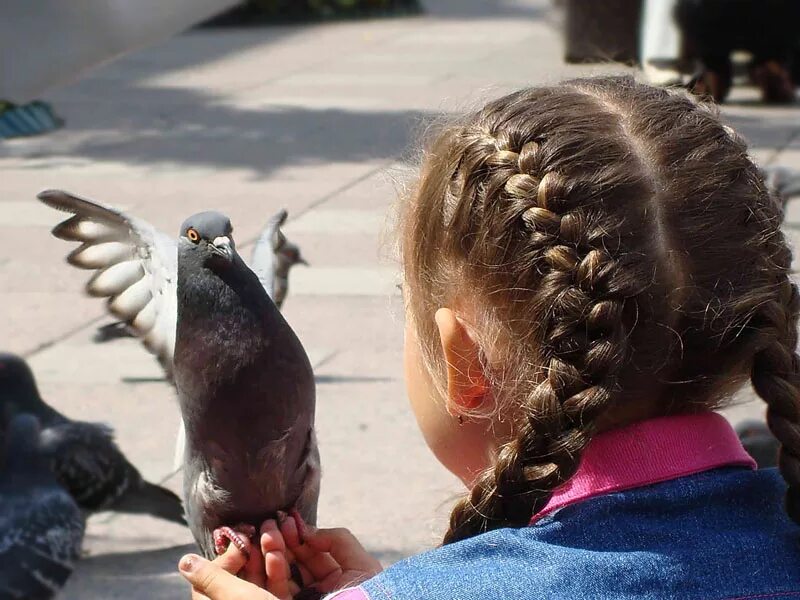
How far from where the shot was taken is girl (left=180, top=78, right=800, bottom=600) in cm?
150

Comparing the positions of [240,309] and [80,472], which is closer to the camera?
[240,309]

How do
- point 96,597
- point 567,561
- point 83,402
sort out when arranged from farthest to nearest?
point 83,402 → point 96,597 → point 567,561

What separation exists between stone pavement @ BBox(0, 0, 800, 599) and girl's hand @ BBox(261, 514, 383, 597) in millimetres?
428

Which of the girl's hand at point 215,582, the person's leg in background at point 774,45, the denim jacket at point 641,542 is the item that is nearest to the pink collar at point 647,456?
the denim jacket at point 641,542

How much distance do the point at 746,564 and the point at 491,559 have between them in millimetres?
289

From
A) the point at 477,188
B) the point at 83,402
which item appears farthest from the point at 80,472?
the point at 477,188

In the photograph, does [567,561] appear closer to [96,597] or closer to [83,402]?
[96,597]

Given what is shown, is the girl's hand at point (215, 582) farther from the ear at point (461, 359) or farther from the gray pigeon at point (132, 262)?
the gray pigeon at point (132, 262)

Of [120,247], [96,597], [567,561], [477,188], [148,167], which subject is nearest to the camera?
[567,561]

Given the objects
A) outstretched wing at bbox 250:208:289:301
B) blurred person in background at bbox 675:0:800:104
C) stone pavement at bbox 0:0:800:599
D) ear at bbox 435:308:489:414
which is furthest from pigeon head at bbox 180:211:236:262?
blurred person in background at bbox 675:0:800:104

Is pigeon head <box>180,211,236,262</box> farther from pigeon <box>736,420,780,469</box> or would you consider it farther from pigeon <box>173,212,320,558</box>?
pigeon <box>736,420,780,469</box>

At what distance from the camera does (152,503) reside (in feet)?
13.2

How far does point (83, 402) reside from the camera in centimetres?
519

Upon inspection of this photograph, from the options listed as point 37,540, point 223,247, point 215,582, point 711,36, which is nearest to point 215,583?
point 215,582
